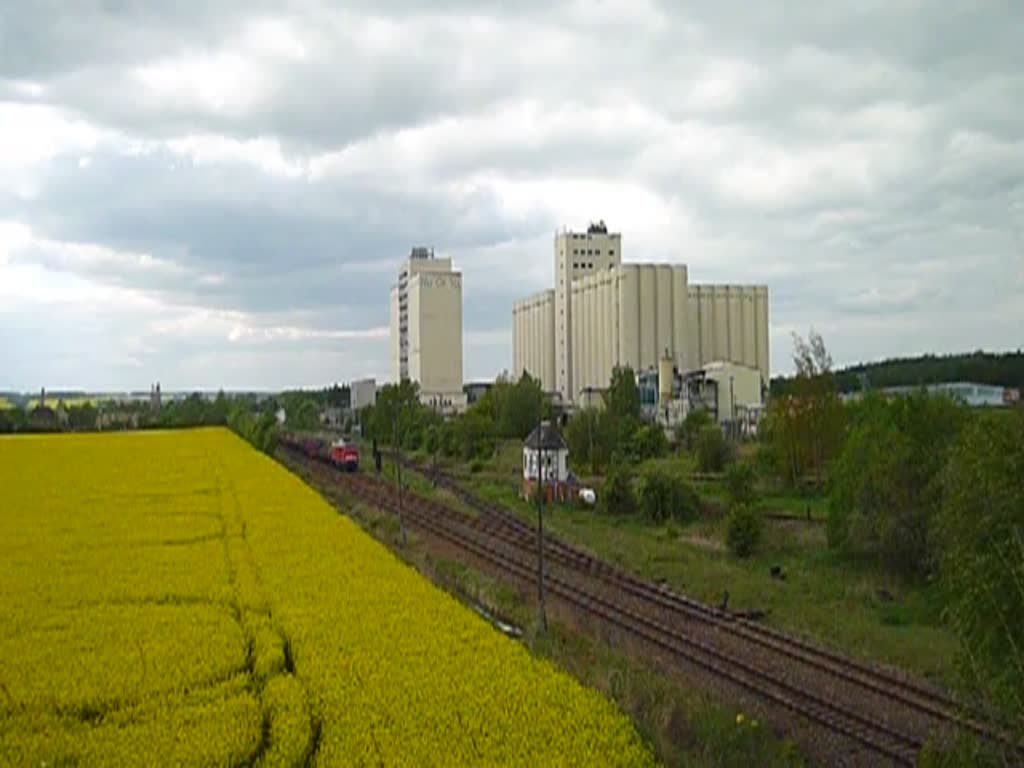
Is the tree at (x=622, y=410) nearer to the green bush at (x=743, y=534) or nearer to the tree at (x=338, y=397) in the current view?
the green bush at (x=743, y=534)

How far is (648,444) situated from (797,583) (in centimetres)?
3159

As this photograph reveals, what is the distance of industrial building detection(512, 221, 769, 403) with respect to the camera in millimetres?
90438

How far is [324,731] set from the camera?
1038 cm

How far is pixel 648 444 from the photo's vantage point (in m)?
58.1

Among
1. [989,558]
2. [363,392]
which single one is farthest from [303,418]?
[989,558]

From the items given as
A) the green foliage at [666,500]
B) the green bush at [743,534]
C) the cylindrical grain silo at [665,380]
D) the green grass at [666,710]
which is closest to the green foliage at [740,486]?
the green foliage at [666,500]

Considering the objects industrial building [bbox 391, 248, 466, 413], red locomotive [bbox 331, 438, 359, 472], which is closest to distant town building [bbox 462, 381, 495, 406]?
industrial building [bbox 391, 248, 466, 413]

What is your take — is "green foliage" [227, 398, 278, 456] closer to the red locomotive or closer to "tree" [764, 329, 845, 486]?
the red locomotive

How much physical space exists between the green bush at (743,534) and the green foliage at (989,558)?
376 inches

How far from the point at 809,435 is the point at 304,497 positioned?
74.4 feet

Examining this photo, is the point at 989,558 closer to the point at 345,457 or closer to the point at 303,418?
the point at 345,457

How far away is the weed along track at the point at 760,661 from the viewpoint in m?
14.7

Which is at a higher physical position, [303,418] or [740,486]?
[303,418]

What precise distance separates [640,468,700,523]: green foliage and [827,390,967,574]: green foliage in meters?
7.31
